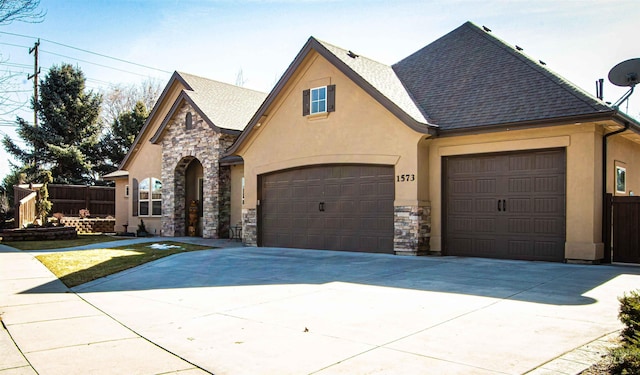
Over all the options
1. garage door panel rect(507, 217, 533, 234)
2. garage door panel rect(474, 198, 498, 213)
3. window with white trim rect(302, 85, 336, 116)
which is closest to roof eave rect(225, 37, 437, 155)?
window with white trim rect(302, 85, 336, 116)

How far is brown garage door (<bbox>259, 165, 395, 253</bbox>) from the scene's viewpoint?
14641 mm

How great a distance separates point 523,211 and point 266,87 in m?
31.7

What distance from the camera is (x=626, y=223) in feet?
39.1

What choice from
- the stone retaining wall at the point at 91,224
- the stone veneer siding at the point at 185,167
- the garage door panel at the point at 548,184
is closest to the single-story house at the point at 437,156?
the garage door panel at the point at 548,184

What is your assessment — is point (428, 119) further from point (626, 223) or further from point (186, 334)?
point (186, 334)

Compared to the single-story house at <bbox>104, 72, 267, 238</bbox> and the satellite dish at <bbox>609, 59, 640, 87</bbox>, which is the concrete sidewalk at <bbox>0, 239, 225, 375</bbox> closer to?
the single-story house at <bbox>104, 72, 267, 238</bbox>

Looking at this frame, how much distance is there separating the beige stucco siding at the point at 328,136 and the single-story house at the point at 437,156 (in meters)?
0.04

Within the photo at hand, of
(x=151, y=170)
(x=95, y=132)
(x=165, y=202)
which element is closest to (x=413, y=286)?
(x=165, y=202)

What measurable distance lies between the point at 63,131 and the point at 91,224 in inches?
416

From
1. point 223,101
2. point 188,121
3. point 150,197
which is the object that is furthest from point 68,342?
point 150,197

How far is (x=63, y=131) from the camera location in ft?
116

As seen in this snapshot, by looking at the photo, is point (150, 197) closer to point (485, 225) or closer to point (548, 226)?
point (485, 225)

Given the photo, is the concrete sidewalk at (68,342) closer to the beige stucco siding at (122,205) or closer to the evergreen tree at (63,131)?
the beige stucco siding at (122,205)

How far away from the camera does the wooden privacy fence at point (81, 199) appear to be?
30.9 meters
